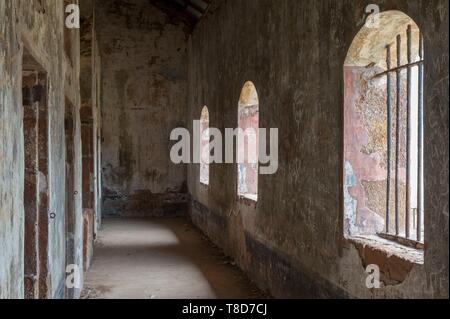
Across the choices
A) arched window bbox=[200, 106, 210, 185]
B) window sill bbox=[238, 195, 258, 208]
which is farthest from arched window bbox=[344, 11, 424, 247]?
arched window bbox=[200, 106, 210, 185]

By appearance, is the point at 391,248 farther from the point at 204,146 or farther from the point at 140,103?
the point at 140,103

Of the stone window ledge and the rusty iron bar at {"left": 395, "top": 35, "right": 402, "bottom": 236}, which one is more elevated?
the rusty iron bar at {"left": 395, "top": 35, "right": 402, "bottom": 236}

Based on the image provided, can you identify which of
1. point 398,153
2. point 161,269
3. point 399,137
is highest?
point 399,137

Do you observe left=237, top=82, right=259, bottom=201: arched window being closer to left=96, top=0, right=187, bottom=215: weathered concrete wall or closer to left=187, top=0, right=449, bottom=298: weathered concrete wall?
left=187, top=0, right=449, bottom=298: weathered concrete wall

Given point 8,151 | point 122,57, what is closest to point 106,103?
point 122,57

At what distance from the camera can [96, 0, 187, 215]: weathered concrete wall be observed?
1597 cm

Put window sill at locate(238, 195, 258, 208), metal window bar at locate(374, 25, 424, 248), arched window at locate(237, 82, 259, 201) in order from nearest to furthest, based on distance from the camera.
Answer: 1. metal window bar at locate(374, 25, 424, 248)
2. window sill at locate(238, 195, 258, 208)
3. arched window at locate(237, 82, 259, 201)

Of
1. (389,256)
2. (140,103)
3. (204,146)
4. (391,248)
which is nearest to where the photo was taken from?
(389,256)

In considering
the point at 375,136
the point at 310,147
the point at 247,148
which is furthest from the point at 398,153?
the point at 247,148

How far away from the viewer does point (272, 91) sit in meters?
7.05

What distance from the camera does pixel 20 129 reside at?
3.45 metres

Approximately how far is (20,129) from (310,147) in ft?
10.3

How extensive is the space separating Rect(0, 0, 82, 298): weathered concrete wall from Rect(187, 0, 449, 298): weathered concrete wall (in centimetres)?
258

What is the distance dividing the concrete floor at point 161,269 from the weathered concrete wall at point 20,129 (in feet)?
6.24
